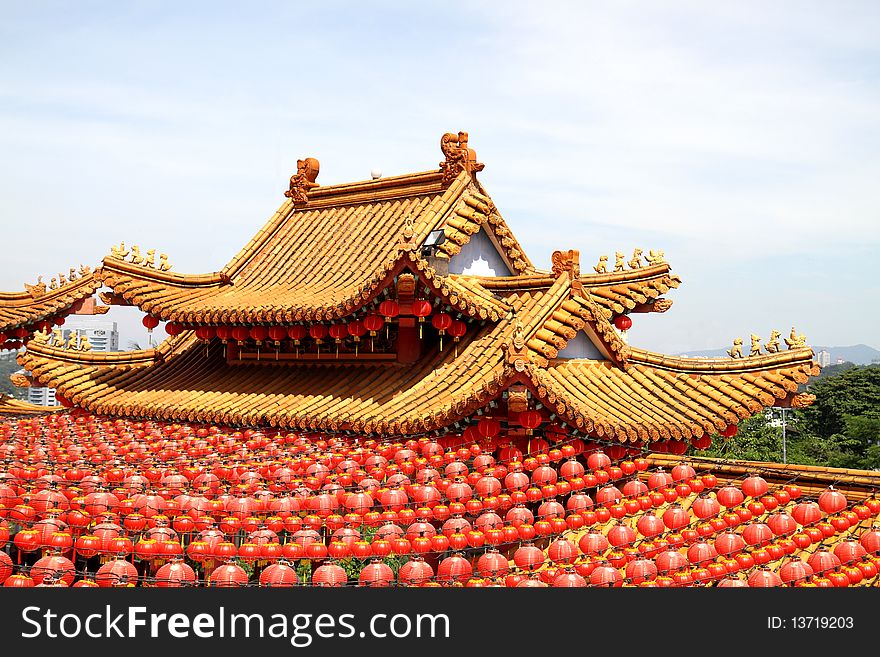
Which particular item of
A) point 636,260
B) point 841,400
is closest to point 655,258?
point 636,260

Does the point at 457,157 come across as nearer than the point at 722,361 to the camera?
No

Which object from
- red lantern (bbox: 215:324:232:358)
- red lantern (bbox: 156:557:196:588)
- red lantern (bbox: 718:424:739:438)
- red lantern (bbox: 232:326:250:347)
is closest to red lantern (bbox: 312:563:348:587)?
red lantern (bbox: 156:557:196:588)

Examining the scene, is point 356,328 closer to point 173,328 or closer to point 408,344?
point 408,344

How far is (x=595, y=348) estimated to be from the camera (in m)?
13.4

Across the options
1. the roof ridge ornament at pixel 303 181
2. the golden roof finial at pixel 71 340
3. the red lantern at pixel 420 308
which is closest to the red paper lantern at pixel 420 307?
the red lantern at pixel 420 308

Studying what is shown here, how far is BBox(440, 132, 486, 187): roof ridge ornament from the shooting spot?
15398 mm

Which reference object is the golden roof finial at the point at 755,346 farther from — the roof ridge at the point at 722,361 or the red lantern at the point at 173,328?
the red lantern at the point at 173,328

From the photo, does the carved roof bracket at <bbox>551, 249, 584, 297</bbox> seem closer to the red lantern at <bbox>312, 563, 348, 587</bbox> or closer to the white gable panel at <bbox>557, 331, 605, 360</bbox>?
the white gable panel at <bbox>557, 331, 605, 360</bbox>

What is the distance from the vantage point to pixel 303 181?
741 inches

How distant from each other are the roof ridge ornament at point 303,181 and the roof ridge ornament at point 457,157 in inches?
160

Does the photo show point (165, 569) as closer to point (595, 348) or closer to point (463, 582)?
point (463, 582)

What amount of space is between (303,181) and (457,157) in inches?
178

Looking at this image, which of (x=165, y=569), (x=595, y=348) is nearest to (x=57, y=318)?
(x=595, y=348)

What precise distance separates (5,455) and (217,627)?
22.3 ft
